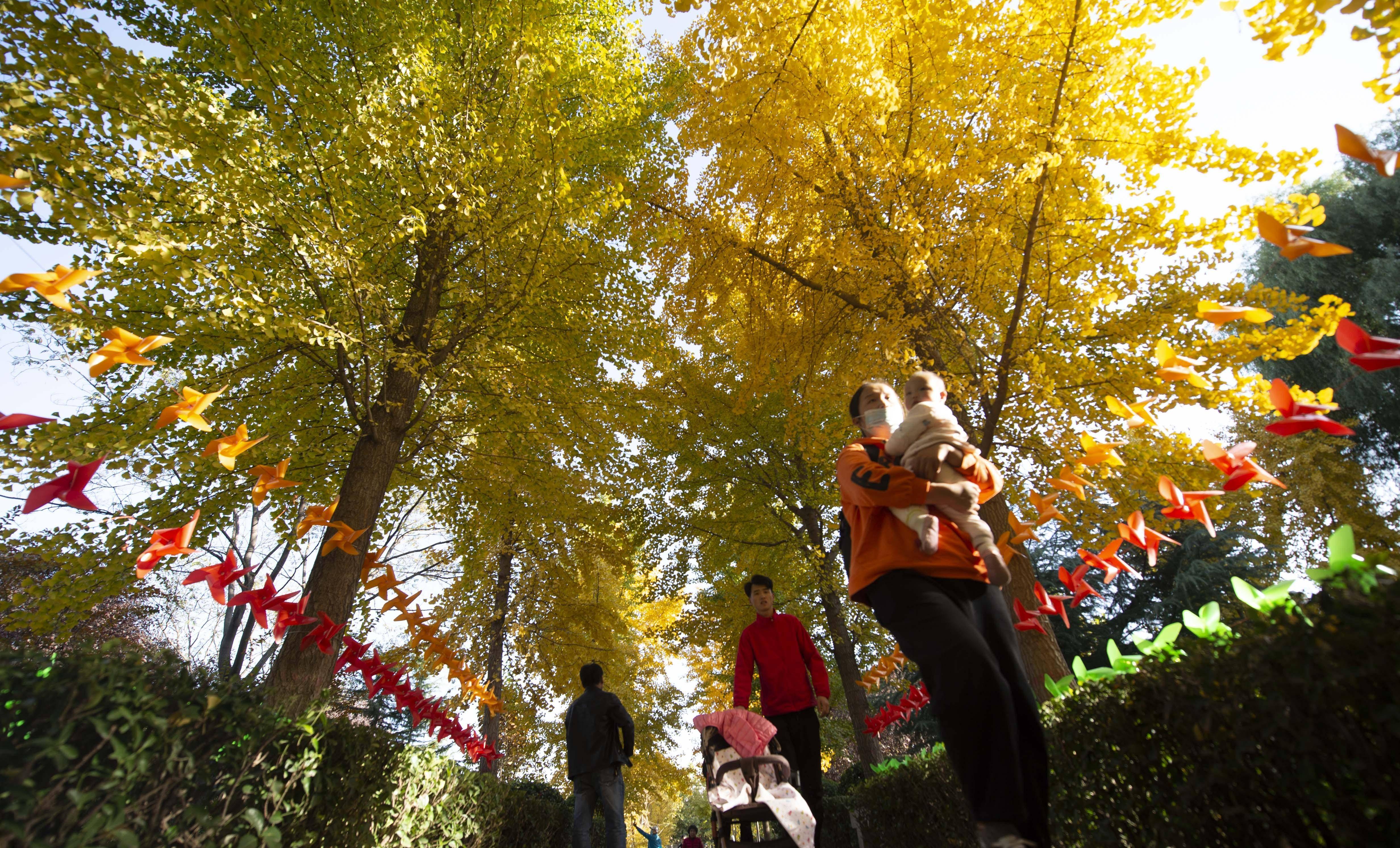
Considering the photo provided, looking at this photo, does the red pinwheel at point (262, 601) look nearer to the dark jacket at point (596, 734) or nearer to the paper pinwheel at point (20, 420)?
the paper pinwheel at point (20, 420)

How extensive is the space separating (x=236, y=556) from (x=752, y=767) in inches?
134

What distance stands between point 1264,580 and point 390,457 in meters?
20.2

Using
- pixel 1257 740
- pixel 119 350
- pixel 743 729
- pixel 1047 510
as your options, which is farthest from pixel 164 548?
pixel 1047 510

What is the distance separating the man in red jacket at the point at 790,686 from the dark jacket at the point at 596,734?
60.5 inches

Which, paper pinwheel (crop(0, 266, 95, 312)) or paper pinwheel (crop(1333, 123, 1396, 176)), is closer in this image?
paper pinwheel (crop(1333, 123, 1396, 176))

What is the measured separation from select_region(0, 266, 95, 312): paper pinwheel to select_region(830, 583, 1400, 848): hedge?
3789 mm

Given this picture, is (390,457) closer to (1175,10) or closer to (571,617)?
(571,617)

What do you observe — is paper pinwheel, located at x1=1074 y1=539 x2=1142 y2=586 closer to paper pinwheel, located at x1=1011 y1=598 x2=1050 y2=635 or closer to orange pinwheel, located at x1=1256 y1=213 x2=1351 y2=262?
paper pinwheel, located at x1=1011 y1=598 x2=1050 y2=635

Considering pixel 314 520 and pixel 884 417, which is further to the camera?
pixel 314 520

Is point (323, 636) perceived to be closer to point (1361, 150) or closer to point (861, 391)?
→ point (861, 391)

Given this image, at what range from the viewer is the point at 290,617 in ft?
14.0

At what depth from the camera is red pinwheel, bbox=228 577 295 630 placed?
3.62m

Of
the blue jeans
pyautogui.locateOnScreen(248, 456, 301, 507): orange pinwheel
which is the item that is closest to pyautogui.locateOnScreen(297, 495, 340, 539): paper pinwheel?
pyautogui.locateOnScreen(248, 456, 301, 507): orange pinwheel

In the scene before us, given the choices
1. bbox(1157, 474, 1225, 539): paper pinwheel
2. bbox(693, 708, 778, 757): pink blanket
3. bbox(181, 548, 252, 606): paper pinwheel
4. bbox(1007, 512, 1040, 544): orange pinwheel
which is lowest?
bbox(693, 708, 778, 757): pink blanket
